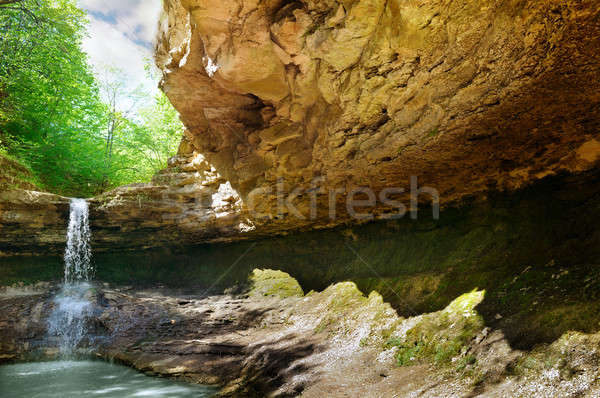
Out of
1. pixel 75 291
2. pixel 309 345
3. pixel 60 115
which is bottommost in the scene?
pixel 309 345

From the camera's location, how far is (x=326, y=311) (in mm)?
7578

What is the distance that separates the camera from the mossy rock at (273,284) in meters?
9.90

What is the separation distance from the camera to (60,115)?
597 inches

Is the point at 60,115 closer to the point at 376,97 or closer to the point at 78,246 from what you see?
the point at 78,246

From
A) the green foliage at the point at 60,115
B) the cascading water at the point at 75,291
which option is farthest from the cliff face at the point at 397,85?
the green foliage at the point at 60,115

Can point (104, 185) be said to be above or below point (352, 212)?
above

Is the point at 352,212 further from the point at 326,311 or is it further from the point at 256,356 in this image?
the point at 256,356

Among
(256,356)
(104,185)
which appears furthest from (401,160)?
(104,185)

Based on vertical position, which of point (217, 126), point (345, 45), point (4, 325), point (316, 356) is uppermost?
point (217, 126)

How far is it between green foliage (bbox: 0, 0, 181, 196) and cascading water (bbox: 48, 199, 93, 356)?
239 cm

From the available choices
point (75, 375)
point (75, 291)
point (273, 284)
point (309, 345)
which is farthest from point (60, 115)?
point (309, 345)

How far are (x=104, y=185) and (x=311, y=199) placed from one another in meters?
11.3

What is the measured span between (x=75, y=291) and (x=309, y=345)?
794 centimetres

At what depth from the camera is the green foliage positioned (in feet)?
42.3
